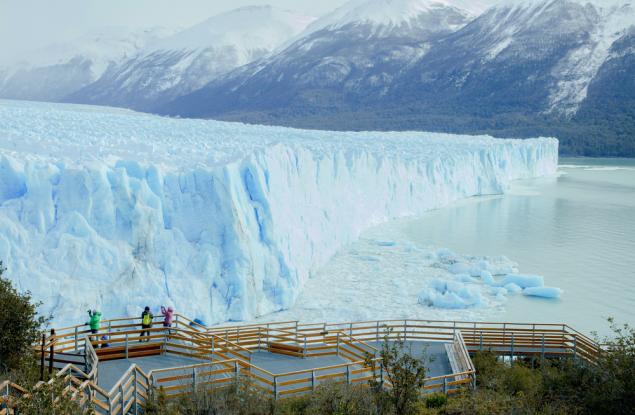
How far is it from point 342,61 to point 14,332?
125 m

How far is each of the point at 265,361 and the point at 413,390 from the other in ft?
11.9

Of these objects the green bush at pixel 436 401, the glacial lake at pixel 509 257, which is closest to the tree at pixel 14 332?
the green bush at pixel 436 401

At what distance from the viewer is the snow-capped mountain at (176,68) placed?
163000mm

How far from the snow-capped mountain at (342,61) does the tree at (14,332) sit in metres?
110

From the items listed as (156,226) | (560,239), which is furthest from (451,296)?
(560,239)

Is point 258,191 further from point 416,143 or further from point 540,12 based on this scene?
point 540,12

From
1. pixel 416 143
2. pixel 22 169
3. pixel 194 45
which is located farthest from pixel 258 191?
pixel 194 45

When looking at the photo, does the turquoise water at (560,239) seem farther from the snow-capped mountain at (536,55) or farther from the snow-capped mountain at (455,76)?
the snow-capped mountain at (536,55)

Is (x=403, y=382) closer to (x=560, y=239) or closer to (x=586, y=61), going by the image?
(x=560, y=239)

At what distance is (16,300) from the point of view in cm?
855

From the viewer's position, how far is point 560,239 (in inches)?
1040

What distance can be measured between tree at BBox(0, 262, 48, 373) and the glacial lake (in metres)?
7.05

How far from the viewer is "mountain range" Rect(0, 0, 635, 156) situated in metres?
93.2

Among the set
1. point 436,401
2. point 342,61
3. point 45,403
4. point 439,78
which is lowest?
point 436,401
